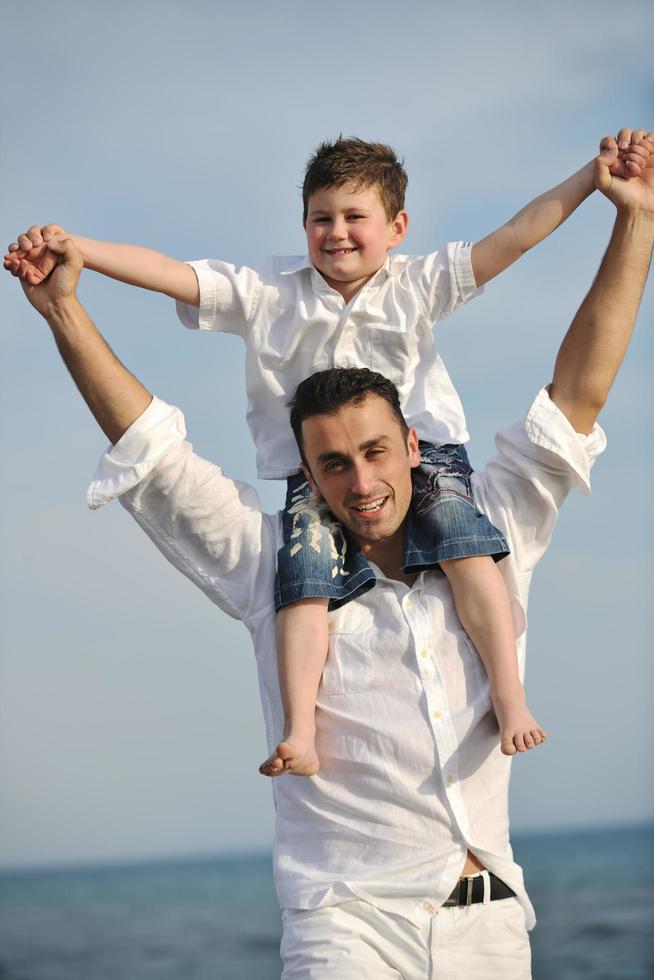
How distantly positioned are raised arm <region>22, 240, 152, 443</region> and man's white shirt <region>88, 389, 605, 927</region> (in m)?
0.07

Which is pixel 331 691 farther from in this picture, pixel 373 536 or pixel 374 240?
pixel 374 240

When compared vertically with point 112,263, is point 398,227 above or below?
above

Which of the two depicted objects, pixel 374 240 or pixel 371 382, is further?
pixel 374 240

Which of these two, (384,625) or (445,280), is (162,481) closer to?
(384,625)

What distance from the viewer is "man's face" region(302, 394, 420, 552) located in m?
4.16

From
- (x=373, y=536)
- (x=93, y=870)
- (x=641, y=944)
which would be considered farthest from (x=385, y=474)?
(x=93, y=870)

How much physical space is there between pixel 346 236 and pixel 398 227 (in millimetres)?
362

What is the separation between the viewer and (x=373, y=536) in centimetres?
417

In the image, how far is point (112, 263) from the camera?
4328mm

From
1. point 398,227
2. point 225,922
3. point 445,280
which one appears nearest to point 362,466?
point 445,280

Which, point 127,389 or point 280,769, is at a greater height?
point 127,389

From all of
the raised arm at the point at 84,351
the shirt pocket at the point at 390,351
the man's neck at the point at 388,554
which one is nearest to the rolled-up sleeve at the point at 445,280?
the shirt pocket at the point at 390,351

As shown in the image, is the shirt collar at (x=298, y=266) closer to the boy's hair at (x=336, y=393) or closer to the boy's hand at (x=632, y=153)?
the boy's hair at (x=336, y=393)

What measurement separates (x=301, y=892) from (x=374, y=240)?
2.17 metres
